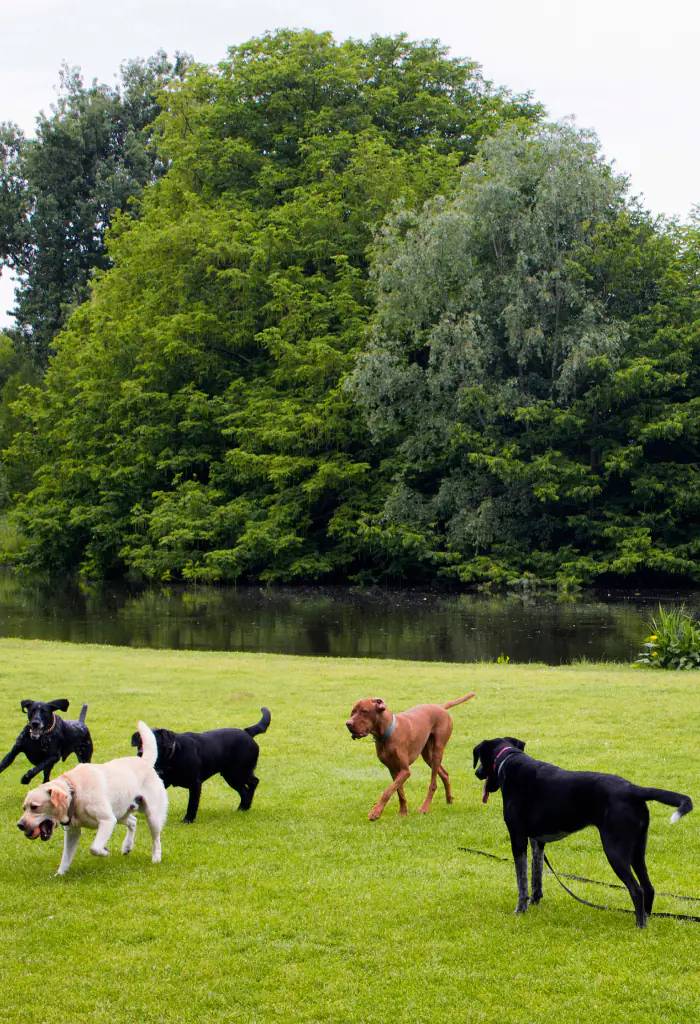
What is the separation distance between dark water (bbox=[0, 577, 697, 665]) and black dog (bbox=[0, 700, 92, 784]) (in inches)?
676

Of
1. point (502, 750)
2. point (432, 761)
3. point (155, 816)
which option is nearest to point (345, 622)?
point (432, 761)

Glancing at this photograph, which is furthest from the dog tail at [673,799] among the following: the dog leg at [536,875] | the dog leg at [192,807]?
the dog leg at [192,807]

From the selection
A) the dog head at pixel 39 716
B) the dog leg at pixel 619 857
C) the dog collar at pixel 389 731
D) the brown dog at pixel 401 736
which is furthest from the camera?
the dog head at pixel 39 716

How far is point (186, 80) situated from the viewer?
5794cm

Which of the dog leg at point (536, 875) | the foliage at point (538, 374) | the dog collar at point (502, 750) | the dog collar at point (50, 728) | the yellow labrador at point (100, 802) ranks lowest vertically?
the dog leg at point (536, 875)

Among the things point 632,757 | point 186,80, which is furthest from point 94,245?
point 632,757

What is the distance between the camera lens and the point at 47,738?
28.5 feet

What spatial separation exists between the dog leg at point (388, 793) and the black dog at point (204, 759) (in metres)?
1.12

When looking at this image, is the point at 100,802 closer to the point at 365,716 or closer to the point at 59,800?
the point at 59,800

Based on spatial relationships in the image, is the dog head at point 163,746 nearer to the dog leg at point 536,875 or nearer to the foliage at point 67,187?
the dog leg at point 536,875

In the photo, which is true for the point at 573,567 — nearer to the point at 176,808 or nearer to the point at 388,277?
the point at 388,277

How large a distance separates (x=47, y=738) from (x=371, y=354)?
33679mm

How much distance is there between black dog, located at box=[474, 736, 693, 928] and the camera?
5461 millimetres

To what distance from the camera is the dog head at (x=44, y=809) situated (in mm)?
6266
